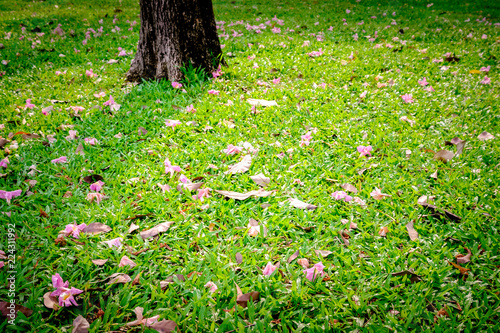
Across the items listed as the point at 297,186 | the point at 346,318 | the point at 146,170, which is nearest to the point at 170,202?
the point at 146,170

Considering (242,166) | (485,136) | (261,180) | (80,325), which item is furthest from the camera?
(485,136)

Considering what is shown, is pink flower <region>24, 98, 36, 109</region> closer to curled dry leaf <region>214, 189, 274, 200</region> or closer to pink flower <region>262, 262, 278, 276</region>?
curled dry leaf <region>214, 189, 274, 200</region>

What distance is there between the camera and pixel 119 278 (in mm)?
1606

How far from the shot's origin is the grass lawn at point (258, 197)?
1.50 metres

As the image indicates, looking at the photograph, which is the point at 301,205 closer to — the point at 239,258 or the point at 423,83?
Answer: the point at 239,258

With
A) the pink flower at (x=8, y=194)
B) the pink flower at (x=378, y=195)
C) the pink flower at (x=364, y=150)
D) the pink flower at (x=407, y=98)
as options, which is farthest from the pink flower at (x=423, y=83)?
the pink flower at (x=8, y=194)

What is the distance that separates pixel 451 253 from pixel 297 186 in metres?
1.05

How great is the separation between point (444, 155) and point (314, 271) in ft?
5.63

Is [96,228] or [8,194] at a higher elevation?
[8,194]

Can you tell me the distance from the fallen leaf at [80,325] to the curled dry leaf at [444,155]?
2.75 meters

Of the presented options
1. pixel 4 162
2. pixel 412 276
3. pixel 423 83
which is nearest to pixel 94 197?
pixel 4 162

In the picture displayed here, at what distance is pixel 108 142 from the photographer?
9.20ft

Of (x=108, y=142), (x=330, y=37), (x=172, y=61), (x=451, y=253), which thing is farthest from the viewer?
(x=330, y=37)

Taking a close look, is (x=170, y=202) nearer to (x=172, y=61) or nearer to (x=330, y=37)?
(x=172, y=61)
